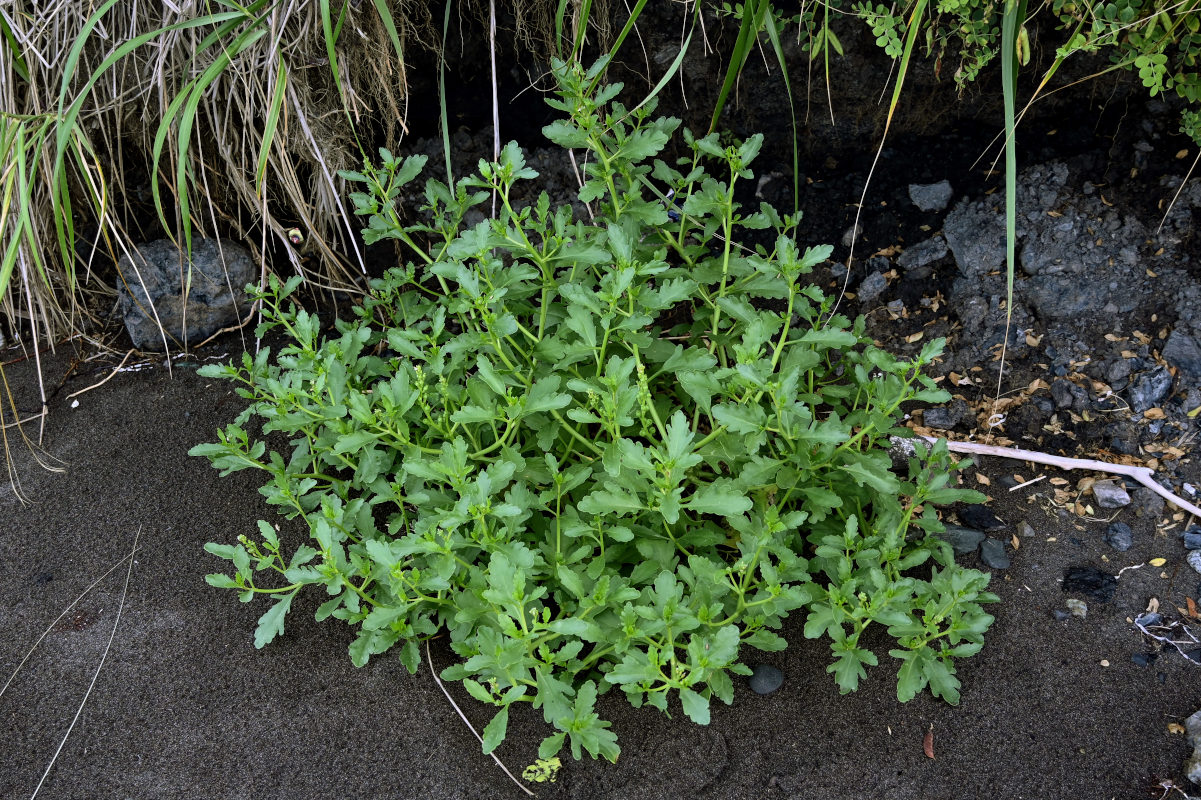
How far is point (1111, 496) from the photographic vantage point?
2.06m

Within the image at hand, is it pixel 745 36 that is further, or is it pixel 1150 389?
pixel 1150 389

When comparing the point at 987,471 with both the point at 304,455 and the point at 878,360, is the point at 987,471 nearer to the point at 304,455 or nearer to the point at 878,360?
the point at 878,360

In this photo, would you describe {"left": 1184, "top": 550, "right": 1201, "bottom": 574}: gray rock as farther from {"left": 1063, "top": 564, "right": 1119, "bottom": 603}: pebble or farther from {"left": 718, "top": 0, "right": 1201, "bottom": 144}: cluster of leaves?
{"left": 718, "top": 0, "right": 1201, "bottom": 144}: cluster of leaves

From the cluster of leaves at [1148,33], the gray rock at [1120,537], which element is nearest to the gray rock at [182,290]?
the cluster of leaves at [1148,33]

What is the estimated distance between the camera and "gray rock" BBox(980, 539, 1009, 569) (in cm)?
197

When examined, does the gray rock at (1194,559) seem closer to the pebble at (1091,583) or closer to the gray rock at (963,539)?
the pebble at (1091,583)

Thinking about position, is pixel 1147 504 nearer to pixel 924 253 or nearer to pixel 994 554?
pixel 994 554

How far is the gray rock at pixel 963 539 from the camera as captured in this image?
6.57 ft

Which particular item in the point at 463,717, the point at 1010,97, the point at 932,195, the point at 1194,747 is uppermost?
the point at 1010,97

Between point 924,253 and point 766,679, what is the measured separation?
1.30m

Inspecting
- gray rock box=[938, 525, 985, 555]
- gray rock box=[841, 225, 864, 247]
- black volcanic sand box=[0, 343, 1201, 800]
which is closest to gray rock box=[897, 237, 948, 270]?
gray rock box=[841, 225, 864, 247]

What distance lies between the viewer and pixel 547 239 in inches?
74.0

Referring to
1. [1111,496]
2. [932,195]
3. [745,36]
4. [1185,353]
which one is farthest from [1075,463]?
[745,36]

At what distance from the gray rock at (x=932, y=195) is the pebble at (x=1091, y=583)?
1061 millimetres
